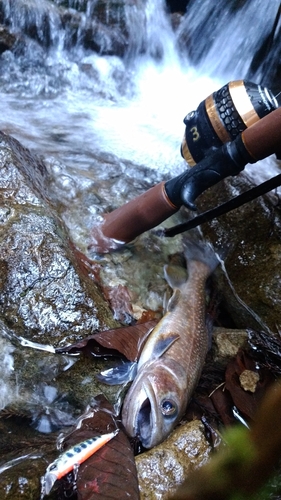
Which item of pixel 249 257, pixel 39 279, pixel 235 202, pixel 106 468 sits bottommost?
pixel 106 468

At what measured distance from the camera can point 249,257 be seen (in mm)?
3695

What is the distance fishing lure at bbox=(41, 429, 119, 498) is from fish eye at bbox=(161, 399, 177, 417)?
39 cm

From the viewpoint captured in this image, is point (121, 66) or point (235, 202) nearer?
point (235, 202)

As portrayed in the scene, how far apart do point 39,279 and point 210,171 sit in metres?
1.25

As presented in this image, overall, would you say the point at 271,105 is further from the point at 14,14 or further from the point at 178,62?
the point at 178,62

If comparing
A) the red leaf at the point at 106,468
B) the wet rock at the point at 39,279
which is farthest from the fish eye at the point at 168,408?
the wet rock at the point at 39,279

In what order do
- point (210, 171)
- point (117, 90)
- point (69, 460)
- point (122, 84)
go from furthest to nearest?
point (122, 84), point (117, 90), point (210, 171), point (69, 460)

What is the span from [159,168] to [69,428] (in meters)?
3.30

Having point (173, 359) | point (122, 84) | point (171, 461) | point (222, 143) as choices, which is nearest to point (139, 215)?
point (222, 143)

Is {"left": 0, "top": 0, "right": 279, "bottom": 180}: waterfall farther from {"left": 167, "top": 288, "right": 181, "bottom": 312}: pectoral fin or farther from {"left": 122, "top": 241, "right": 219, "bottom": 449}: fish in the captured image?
{"left": 167, "top": 288, "right": 181, "bottom": 312}: pectoral fin

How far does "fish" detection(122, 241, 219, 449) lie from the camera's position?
2.43 m

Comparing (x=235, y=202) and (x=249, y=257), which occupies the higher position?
(x=235, y=202)

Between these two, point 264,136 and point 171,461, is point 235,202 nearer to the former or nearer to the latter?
point 264,136

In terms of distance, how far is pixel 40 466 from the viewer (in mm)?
2102
